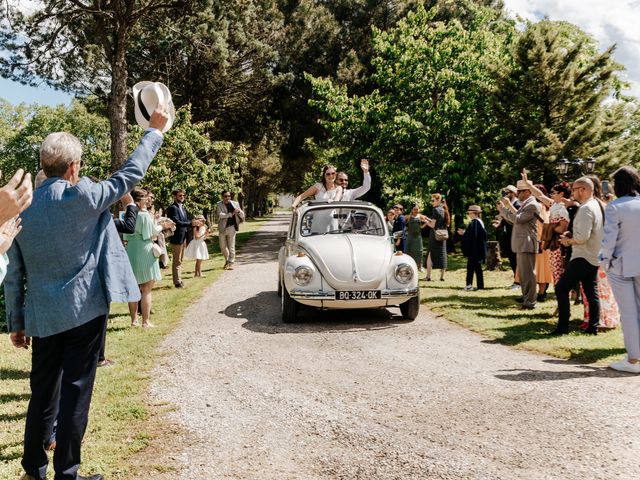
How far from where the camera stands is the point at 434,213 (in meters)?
13.4

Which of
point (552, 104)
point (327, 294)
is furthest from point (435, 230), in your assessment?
point (552, 104)

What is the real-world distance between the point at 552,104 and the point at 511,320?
503 inches

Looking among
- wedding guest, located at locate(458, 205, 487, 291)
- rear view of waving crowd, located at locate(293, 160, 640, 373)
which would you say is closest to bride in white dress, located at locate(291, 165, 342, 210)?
rear view of waving crowd, located at locate(293, 160, 640, 373)

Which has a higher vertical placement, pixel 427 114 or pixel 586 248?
pixel 427 114

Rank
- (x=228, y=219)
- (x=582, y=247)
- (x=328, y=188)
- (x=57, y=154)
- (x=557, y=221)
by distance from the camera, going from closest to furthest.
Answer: (x=57, y=154), (x=582, y=247), (x=557, y=221), (x=328, y=188), (x=228, y=219)

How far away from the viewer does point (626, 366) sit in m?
5.60

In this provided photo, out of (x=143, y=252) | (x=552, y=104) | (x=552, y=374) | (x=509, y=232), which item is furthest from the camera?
(x=552, y=104)

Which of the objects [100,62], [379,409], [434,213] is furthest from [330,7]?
[379,409]

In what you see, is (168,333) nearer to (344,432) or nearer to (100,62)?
(344,432)

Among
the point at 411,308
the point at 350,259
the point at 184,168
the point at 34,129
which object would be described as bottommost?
the point at 411,308

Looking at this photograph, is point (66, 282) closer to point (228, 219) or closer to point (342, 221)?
point (342, 221)

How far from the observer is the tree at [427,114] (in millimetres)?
19578

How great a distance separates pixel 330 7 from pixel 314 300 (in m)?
23.6

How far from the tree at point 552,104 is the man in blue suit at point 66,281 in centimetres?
1707
